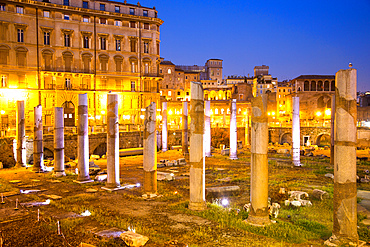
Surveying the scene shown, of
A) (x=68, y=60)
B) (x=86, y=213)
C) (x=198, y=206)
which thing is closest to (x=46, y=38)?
(x=68, y=60)

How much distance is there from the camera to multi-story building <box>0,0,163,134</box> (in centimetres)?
3900

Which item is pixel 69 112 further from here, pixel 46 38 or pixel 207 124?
pixel 207 124

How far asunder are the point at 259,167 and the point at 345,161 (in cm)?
245

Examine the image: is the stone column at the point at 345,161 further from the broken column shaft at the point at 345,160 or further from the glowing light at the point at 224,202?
the glowing light at the point at 224,202

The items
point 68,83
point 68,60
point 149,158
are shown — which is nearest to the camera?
point 149,158

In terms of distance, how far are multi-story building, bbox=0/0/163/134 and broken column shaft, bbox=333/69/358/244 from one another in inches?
1502

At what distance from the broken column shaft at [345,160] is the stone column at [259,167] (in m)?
2.04

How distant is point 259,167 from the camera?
9.55m

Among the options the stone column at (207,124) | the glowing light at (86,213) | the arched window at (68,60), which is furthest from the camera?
the arched window at (68,60)

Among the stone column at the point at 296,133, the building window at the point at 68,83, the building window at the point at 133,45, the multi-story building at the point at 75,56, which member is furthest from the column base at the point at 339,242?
the building window at the point at 133,45

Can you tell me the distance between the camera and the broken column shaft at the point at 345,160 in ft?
25.6

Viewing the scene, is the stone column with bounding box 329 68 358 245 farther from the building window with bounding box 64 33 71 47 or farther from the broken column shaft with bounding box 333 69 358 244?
the building window with bounding box 64 33 71 47

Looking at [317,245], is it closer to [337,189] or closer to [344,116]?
[337,189]

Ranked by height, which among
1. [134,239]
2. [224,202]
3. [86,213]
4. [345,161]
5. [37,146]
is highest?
[345,161]
